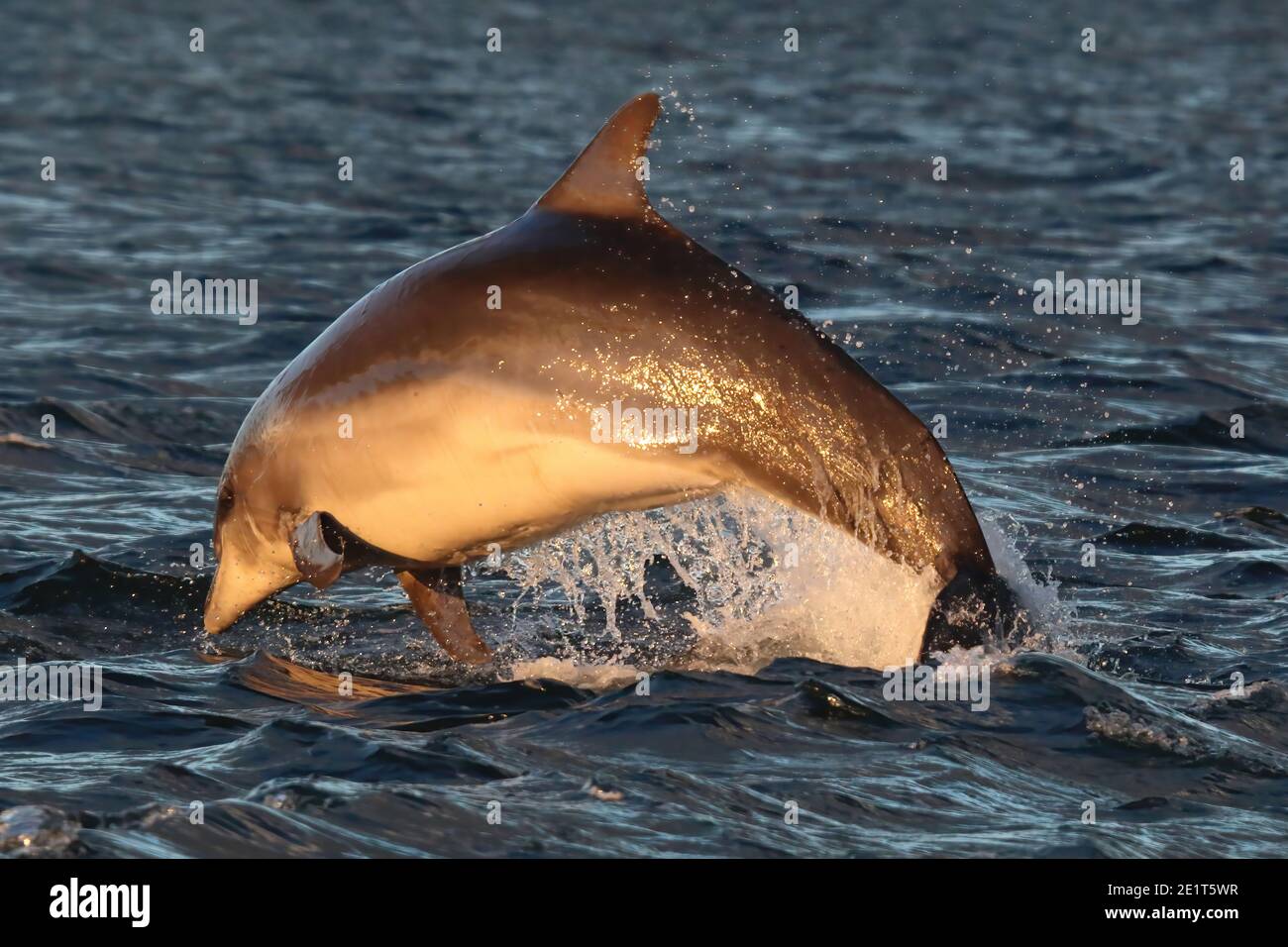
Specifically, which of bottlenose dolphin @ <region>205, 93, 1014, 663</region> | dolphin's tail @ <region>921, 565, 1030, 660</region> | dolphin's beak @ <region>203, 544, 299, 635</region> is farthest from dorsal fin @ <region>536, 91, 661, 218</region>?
dolphin's beak @ <region>203, 544, 299, 635</region>

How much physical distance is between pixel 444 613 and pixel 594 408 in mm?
1812

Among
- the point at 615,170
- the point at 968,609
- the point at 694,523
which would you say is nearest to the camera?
the point at 968,609

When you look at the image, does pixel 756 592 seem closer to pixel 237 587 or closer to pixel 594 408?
pixel 594 408

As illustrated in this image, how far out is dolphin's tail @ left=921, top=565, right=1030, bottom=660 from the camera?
29.6ft

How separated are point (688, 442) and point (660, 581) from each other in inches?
135

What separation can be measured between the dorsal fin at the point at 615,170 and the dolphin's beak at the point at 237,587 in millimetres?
2802

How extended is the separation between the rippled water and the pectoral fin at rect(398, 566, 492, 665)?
18cm

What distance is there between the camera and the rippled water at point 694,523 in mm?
8016

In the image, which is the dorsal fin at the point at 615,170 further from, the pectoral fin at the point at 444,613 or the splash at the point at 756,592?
the pectoral fin at the point at 444,613

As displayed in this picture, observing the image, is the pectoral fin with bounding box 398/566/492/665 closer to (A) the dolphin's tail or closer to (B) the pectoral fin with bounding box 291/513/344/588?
(B) the pectoral fin with bounding box 291/513/344/588

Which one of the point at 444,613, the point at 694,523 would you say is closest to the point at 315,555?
the point at 444,613

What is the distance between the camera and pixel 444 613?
34.0ft
